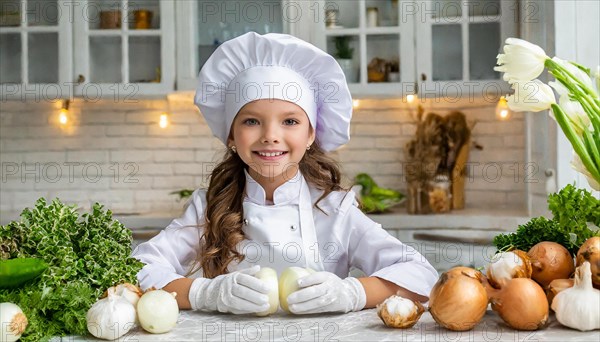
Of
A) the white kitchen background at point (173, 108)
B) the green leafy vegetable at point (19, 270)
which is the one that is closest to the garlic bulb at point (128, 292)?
the green leafy vegetable at point (19, 270)

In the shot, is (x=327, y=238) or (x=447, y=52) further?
(x=447, y=52)

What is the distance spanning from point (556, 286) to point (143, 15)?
10.6 ft

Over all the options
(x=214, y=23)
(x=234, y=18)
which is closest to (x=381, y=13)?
(x=234, y=18)

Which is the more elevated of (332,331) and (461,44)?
(461,44)

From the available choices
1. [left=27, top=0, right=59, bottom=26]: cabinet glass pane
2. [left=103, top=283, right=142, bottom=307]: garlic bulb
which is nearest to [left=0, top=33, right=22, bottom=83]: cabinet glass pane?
[left=27, top=0, right=59, bottom=26]: cabinet glass pane

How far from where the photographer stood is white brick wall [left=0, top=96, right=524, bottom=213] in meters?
4.29

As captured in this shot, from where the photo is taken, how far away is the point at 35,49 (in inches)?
157

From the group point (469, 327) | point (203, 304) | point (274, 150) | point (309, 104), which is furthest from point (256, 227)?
point (469, 327)

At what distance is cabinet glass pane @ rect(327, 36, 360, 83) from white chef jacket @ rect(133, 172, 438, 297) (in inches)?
82.7

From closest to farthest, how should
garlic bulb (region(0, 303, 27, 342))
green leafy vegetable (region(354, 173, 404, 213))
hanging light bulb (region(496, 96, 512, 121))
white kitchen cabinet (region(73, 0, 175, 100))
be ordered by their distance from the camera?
garlic bulb (region(0, 303, 27, 342))
green leafy vegetable (region(354, 173, 404, 213))
white kitchen cabinet (region(73, 0, 175, 100))
hanging light bulb (region(496, 96, 512, 121))

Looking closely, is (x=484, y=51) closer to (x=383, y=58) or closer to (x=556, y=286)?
(x=383, y=58)

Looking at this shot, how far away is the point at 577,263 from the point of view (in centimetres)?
120

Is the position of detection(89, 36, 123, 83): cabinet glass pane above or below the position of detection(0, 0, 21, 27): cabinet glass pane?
below

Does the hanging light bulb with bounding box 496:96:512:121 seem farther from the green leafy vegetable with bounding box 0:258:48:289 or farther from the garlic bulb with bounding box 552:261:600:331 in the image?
the green leafy vegetable with bounding box 0:258:48:289
